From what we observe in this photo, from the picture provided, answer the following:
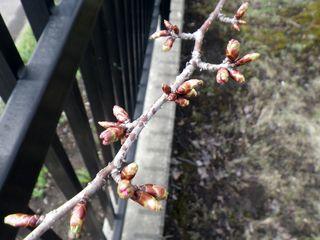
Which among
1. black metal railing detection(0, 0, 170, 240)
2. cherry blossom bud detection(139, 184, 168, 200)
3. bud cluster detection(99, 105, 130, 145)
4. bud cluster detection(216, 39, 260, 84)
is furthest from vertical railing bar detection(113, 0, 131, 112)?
cherry blossom bud detection(139, 184, 168, 200)

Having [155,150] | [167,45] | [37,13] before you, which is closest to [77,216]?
Result: [167,45]

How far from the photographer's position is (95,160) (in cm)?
176

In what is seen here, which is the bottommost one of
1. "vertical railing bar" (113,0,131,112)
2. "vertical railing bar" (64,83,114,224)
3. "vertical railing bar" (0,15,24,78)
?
"vertical railing bar" (0,15,24,78)

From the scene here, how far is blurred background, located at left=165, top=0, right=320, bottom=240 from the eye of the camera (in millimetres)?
2740

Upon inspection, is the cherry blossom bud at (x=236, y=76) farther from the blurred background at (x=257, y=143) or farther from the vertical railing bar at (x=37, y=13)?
the blurred background at (x=257, y=143)

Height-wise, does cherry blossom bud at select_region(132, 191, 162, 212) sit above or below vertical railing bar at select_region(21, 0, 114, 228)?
below

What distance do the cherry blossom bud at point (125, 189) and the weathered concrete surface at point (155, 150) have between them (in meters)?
2.07

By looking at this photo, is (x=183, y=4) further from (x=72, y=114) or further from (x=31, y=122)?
(x=31, y=122)

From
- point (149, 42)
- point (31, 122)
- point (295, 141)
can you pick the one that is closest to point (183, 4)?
point (149, 42)

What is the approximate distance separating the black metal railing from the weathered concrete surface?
0.65m

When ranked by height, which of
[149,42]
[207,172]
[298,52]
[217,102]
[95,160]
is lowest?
[95,160]

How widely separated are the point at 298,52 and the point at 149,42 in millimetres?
1498

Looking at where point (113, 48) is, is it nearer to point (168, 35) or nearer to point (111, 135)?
point (168, 35)

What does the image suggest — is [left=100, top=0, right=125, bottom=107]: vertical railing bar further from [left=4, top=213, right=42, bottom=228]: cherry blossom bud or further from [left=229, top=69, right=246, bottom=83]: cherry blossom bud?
[left=4, top=213, right=42, bottom=228]: cherry blossom bud
